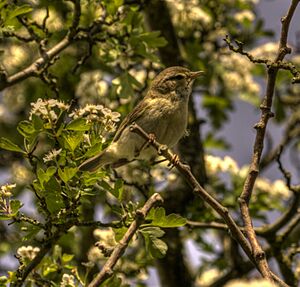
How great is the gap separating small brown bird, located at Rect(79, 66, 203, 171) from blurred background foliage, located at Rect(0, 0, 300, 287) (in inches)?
5.3

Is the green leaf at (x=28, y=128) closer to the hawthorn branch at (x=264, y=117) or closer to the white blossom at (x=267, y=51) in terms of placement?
the hawthorn branch at (x=264, y=117)

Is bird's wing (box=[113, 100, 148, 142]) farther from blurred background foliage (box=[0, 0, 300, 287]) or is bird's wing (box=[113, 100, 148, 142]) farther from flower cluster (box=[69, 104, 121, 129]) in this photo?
flower cluster (box=[69, 104, 121, 129])

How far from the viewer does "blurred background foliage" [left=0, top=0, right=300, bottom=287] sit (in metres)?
3.04

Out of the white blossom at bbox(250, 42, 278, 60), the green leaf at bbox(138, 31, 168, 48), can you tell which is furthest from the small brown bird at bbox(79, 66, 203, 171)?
the white blossom at bbox(250, 42, 278, 60)

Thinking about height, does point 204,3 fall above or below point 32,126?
above

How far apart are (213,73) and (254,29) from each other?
709mm

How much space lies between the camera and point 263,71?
250 inches

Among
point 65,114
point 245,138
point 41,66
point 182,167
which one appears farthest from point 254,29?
point 182,167

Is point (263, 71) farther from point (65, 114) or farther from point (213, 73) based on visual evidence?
point (65, 114)

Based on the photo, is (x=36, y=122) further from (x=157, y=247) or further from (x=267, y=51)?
(x=267, y=51)

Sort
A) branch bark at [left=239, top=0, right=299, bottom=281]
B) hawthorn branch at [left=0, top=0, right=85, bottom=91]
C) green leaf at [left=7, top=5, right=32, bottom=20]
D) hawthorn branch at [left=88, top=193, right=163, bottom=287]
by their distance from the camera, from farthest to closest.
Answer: hawthorn branch at [left=0, top=0, right=85, bottom=91]
green leaf at [left=7, top=5, right=32, bottom=20]
branch bark at [left=239, top=0, right=299, bottom=281]
hawthorn branch at [left=88, top=193, right=163, bottom=287]

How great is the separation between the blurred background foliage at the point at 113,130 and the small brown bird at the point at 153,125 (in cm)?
13

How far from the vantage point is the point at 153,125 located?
4.25 meters

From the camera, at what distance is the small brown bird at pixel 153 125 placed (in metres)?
4.21
